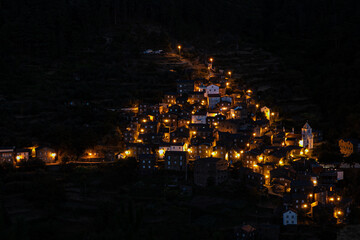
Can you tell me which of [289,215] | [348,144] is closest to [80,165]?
[289,215]

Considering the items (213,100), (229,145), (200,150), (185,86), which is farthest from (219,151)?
(185,86)

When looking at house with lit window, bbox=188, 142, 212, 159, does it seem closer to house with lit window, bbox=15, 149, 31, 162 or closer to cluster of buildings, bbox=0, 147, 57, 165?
cluster of buildings, bbox=0, 147, 57, 165

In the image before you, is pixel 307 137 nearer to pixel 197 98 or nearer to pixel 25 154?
pixel 197 98

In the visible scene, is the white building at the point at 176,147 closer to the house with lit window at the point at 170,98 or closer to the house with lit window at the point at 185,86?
the house with lit window at the point at 170,98

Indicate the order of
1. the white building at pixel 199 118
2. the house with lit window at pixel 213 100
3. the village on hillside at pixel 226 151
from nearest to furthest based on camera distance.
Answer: the village on hillside at pixel 226 151
the white building at pixel 199 118
the house with lit window at pixel 213 100

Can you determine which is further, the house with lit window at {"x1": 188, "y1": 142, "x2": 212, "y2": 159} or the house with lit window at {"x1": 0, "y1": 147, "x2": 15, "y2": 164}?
the house with lit window at {"x1": 188, "y1": 142, "x2": 212, "y2": 159}

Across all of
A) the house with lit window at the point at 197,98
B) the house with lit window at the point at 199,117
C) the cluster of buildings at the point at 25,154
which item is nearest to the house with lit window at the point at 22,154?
the cluster of buildings at the point at 25,154

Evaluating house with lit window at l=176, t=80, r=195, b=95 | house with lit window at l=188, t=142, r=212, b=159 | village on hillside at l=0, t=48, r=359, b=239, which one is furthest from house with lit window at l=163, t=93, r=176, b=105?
house with lit window at l=188, t=142, r=212, b=159
